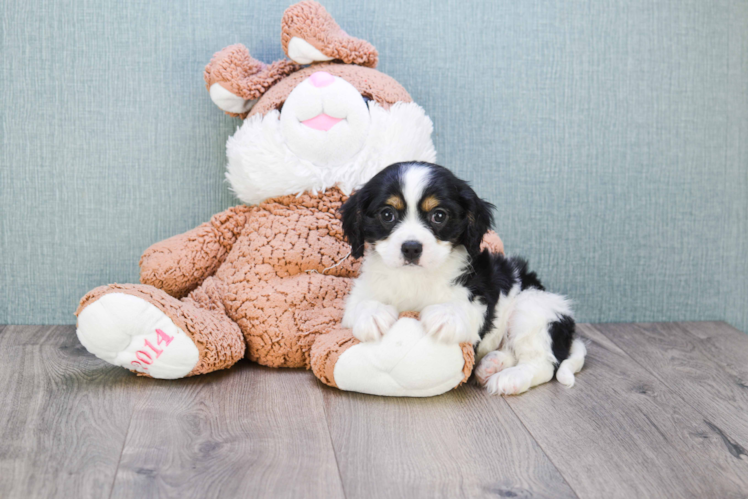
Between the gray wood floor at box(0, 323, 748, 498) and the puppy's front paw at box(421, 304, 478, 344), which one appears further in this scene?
the puppy's front paw at box(421, 304, 478, 344)

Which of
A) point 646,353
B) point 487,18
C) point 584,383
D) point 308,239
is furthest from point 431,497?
point 487,18

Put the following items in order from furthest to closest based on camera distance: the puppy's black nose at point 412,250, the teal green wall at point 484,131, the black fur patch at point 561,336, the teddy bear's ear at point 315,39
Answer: the teal green wall at point 484,131 → the teddy bear's ear at point 315,39 → the black fur patch at point 561,336 → the puppy's black nose at point 412,250

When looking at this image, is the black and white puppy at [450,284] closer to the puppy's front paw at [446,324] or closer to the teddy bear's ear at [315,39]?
the puppy's front paw at [446,324]

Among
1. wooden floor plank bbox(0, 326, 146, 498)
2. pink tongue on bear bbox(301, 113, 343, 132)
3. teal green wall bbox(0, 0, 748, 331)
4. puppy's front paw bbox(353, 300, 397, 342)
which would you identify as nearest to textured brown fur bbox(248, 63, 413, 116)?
pink tongue on bear bbox(301, 113, 343, 132)

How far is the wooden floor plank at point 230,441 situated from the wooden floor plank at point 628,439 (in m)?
0.53

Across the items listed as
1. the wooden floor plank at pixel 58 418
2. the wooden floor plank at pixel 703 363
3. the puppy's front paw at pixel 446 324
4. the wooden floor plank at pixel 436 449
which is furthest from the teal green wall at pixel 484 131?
the wooden floor plank at pixel 436 449

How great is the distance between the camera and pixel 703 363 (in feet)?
7.16

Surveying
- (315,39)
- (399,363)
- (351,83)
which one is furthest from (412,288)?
(315,39)

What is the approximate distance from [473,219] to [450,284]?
0.20 m

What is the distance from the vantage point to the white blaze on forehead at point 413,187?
166cm

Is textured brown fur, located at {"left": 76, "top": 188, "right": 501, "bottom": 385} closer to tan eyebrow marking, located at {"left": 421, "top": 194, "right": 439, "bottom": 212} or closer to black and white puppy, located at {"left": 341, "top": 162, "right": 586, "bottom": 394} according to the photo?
black and white puppy, located at {"left": 341, "top": 162, "right": 586, "bottom": 394}

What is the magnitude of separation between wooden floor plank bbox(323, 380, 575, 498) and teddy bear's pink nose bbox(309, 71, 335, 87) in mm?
898

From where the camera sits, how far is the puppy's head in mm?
1653

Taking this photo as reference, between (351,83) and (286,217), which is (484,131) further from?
(286,217)
